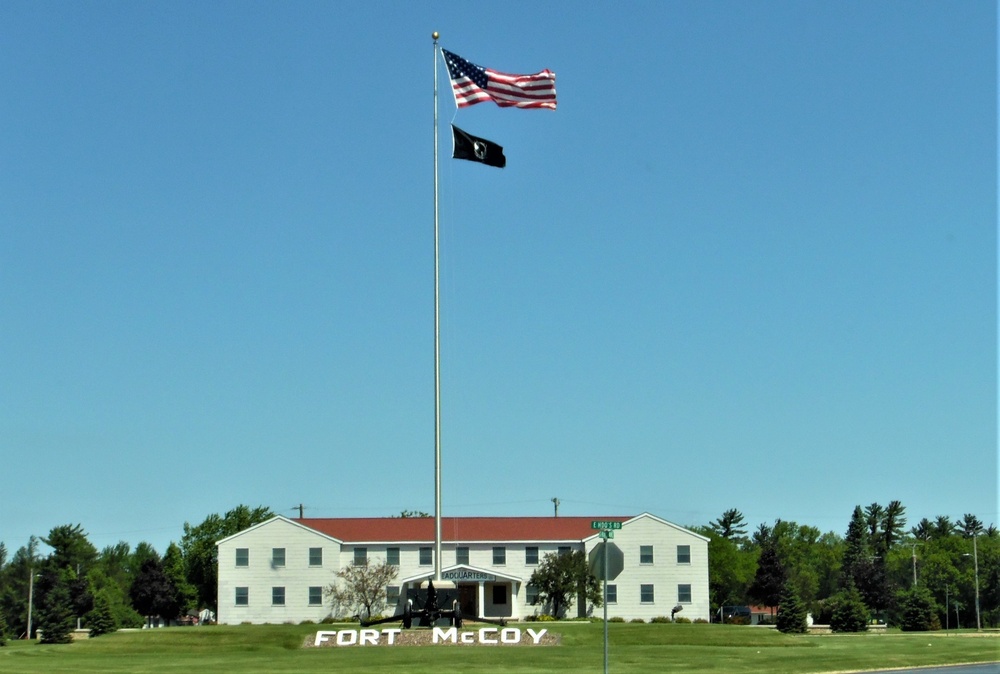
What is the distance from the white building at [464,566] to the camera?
74938 mm

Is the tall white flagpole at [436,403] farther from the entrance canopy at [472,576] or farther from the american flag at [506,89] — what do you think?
the entrance canopy at [472,576]

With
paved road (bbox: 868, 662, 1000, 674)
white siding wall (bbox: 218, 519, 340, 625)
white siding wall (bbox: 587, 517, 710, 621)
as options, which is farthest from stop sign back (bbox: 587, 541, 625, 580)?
white siding wall (bbox: 218, 519, 340, 625)

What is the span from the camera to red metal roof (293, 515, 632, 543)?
7781 cm

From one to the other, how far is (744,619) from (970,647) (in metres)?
40.8

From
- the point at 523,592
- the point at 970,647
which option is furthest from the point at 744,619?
the point at 970,647

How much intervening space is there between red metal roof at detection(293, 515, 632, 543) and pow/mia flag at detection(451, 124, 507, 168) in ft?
131

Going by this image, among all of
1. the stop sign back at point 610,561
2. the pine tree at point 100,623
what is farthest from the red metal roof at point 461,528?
the stop sign back at point 610,561

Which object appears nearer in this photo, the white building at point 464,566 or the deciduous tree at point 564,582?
the deciduous tree at point 564,582

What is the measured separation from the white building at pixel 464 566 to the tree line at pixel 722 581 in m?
3.59

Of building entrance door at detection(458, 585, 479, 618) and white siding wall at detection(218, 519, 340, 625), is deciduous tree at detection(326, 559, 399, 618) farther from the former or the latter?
building entrance door at detection(458, 585, 479, 618)

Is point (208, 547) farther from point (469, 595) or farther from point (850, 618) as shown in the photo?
point (850, 618)

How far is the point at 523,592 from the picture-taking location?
76000 millimetres

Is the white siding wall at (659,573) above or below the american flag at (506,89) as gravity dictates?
below

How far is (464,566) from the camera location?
242ft
